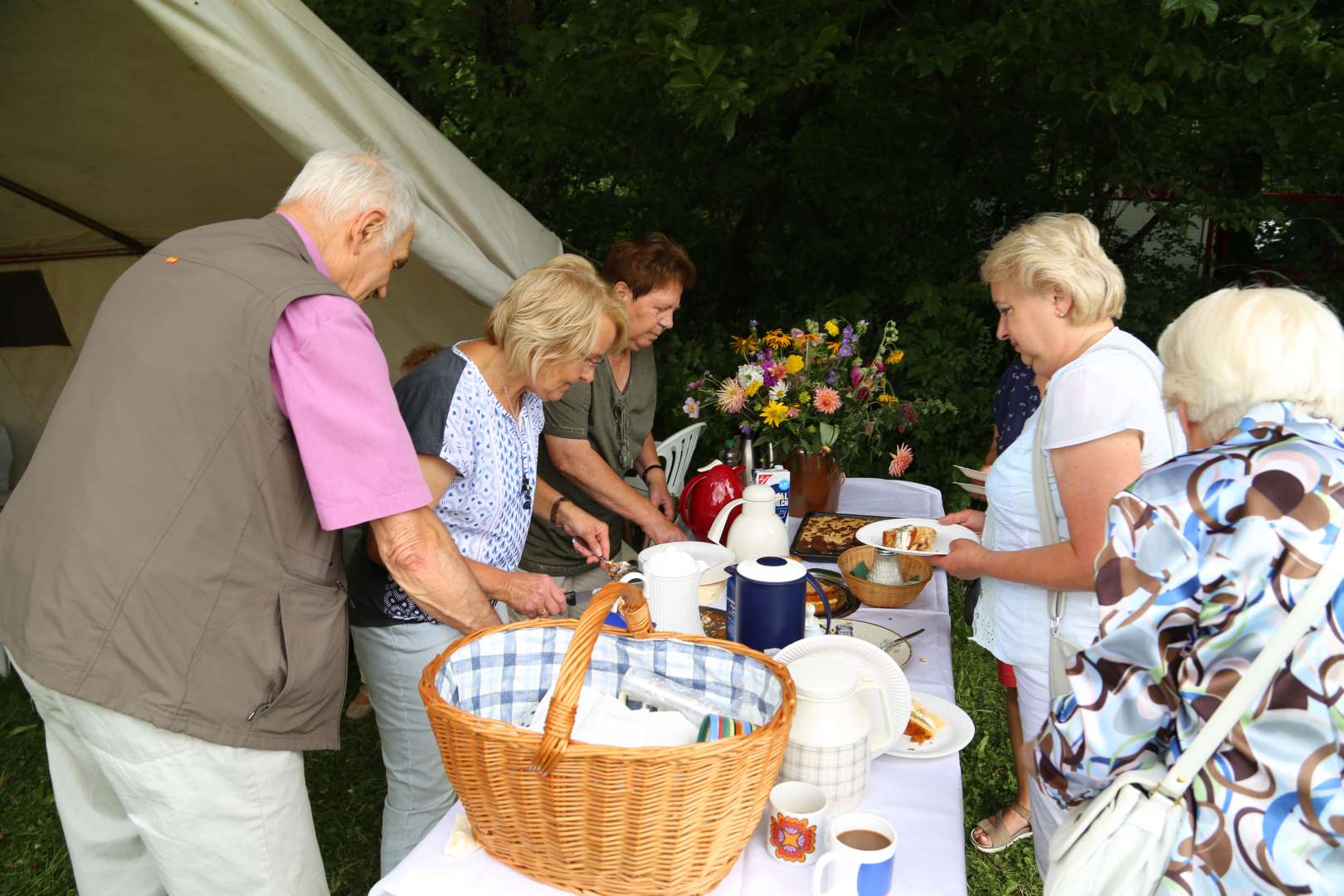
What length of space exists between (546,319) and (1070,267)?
3.42ft

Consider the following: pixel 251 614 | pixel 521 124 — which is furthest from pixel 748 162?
pixel 251 614

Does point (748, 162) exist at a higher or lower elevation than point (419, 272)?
higher

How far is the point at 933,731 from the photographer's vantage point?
1.58m

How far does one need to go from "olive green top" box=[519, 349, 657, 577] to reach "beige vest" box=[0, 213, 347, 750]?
115cm

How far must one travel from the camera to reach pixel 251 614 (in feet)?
4.89

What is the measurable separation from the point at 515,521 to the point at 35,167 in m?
2.88

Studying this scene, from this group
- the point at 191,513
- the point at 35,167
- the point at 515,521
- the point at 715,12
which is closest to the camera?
the point at 191,513

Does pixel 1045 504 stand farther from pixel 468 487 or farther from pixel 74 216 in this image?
pixel 74 216

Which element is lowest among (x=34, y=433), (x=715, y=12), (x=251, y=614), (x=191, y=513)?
(x=34, y=433)

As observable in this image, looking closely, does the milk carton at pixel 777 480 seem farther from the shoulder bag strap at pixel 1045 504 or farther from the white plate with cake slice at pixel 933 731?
the white plate with cake slice at pixel 933 731

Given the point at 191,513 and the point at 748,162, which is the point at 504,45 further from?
the point at 191,513

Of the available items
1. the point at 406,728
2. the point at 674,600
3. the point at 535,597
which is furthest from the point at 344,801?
the point at 674,600

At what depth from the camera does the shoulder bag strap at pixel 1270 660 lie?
1026 millimetres

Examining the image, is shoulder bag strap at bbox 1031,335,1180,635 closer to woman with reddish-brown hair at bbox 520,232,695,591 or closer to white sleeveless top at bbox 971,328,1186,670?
white sleeveless top at bbox 971,328,1186,670
